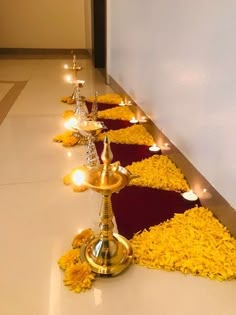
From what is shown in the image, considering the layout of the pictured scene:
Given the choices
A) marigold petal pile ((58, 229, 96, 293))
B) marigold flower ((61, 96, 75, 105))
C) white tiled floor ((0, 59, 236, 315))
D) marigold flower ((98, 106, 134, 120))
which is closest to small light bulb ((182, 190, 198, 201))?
white tiled floor ((0, 59, 236, 315))

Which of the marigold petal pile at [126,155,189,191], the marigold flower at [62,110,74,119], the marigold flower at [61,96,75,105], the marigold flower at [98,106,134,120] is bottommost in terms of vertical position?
the marigold flower at [61,96,75,105]

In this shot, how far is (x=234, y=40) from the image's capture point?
1111 millimetres

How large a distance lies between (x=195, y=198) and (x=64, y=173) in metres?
0.68

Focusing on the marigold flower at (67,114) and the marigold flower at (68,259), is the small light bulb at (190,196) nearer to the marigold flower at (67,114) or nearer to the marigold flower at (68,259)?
the marigold flower at (68,259)

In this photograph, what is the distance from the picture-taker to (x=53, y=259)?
3.62ft

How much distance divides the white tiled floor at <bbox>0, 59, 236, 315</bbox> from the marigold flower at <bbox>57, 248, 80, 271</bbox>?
2 cm

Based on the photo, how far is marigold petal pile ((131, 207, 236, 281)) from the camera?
1054mm

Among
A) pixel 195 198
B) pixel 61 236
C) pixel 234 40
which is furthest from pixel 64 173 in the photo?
pixel 234 40

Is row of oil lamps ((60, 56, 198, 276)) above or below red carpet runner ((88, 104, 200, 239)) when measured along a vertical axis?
above

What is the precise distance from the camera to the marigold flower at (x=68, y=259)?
1059 millimetres

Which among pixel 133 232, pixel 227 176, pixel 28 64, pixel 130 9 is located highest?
pixel 130 9

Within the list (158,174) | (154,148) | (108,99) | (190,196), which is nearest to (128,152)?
(154,148)

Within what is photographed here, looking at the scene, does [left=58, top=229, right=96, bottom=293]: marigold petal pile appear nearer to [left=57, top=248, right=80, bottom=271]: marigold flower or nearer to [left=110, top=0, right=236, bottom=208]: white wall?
[left=57, top=248, right=80, bottom=271]: marigold flower

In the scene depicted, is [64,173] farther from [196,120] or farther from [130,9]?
[130,9]
